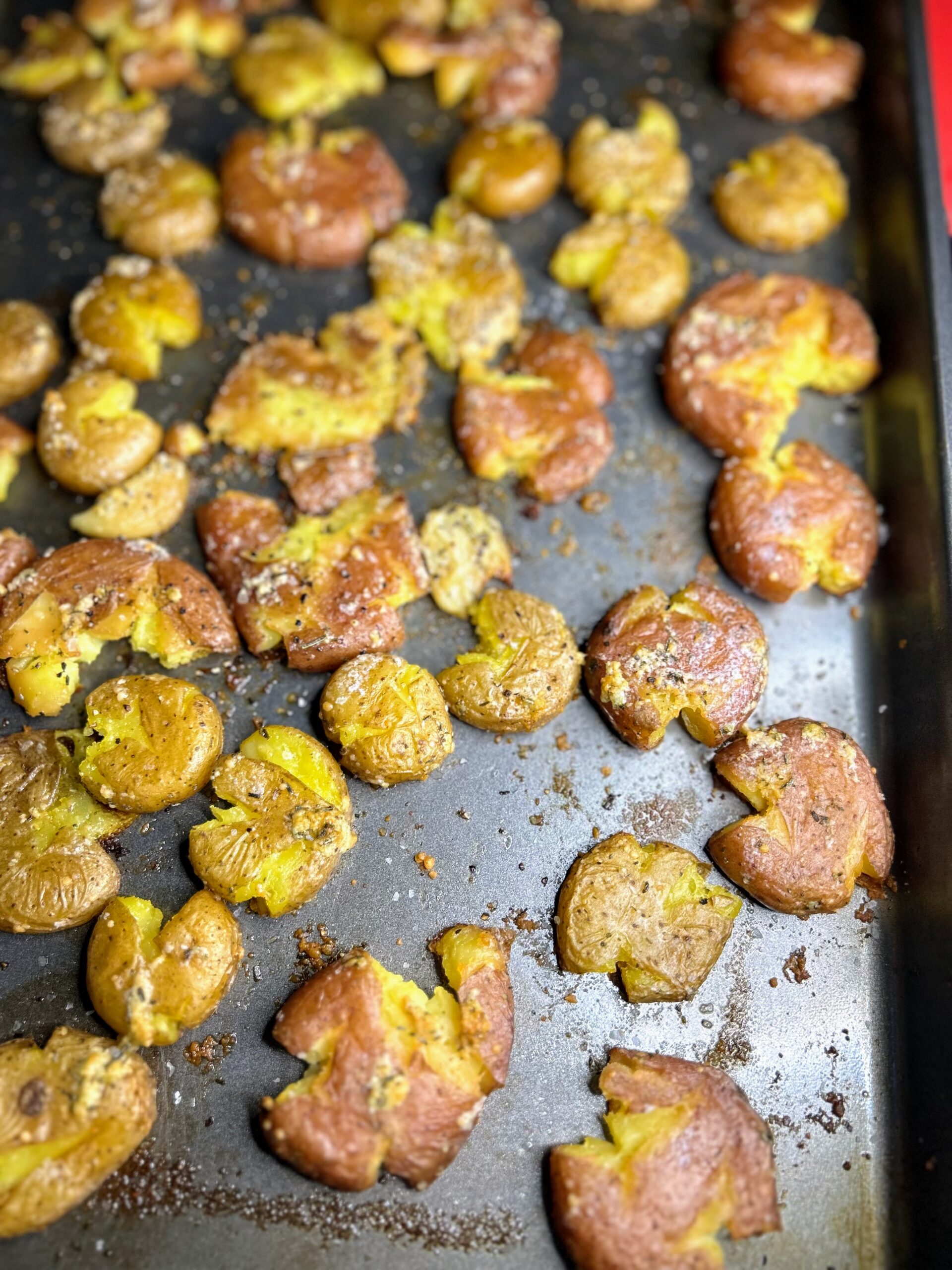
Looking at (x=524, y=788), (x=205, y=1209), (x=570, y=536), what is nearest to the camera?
(x=205, y=1209)

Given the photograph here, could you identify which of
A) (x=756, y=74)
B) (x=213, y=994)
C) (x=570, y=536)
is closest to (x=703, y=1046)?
(x=213, y=994)

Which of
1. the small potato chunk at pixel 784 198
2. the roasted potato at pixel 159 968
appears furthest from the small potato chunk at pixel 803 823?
the small potato chunk at pixel 784 198

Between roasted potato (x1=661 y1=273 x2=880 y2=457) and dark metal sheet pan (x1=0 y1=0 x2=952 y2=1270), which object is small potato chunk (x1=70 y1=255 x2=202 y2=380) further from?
roasted potato (x1=661 y1=273 x2=880 y2=457)

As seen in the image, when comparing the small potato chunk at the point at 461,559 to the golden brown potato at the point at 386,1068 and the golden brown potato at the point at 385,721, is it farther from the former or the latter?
the golden brown potato at the point at 386,1068

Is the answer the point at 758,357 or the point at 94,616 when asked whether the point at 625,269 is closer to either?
the point at 758,357

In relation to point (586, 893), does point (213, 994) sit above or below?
below

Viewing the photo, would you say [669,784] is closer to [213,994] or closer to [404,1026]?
[404,1026]

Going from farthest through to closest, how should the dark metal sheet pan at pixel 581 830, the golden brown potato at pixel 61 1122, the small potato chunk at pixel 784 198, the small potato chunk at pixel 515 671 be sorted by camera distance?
the small potato chunk at pixel 784 198, the small potato chunk at pixel 515 671, the dark metal sheet pan at pixel 581 830, the golden brown potato at pixel 61 1122

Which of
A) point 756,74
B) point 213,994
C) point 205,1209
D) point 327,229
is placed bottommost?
point 205,1209
